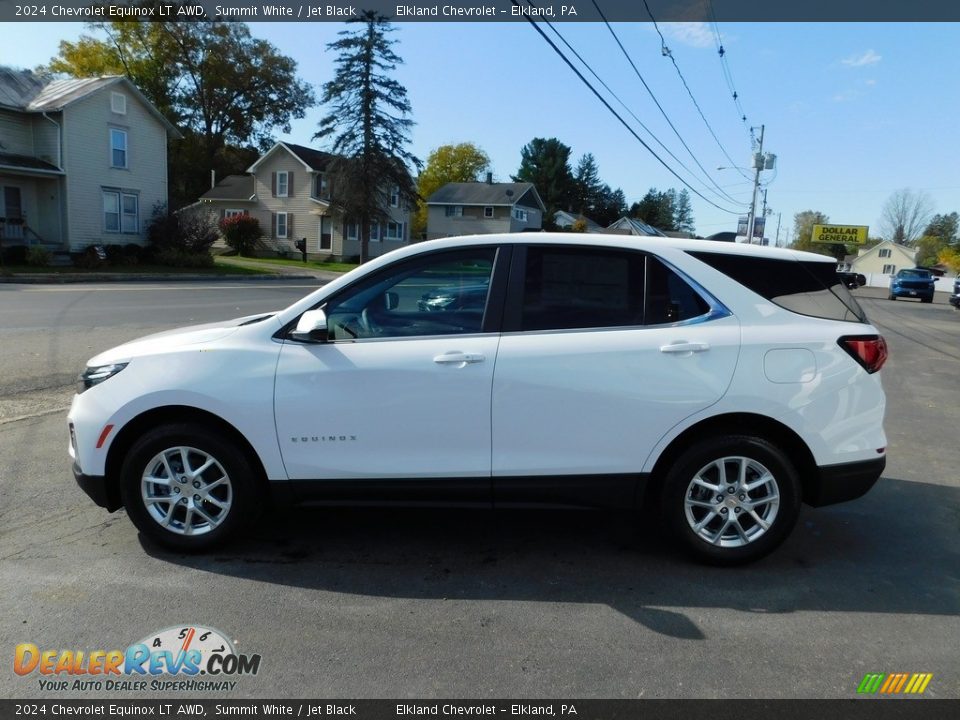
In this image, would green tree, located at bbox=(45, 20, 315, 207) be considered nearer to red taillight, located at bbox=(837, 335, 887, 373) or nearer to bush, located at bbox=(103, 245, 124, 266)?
bush, located at bbox=(103, 245, 124, 266)

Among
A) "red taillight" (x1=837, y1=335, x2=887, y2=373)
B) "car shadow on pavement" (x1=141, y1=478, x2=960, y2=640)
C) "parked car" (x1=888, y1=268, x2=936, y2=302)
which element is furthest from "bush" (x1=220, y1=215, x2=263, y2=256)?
"red taillight" (x1=837, y1=335, x2=887, y2=373)

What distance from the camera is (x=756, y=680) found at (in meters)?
3.02

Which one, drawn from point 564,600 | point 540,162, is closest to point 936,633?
point 564,600

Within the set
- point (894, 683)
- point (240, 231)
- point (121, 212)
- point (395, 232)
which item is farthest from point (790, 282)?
point (395, 232)

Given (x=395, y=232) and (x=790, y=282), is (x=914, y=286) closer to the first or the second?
(x=395, y=232)

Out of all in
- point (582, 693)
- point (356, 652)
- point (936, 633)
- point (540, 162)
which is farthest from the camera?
point (540, 162)

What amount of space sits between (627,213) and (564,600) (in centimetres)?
10875

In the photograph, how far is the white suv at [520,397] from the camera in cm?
384

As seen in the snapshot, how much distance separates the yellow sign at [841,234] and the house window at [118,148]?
78.2 m

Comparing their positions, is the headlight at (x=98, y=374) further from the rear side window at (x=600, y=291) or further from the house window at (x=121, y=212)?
Result: the house window at (x=121, y=212)

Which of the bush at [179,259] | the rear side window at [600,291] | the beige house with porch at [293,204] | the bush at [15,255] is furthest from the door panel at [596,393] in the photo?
the beige house with porch at [293,204]

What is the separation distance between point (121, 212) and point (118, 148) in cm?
291

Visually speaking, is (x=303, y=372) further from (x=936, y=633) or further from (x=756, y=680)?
(x=936, y=633)

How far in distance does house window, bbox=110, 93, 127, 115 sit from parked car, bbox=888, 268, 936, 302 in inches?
1529
